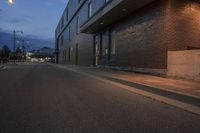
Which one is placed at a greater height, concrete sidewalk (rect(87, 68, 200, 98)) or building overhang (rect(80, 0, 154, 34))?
building overhang (rect(80, 0, 154, 34))

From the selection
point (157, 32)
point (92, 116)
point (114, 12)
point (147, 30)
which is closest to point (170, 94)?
point (92, 116)

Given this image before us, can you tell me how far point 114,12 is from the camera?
894 inches

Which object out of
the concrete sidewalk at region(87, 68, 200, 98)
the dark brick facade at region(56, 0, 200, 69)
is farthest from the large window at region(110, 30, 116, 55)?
the concrete sidewalk at region(87, 68, 200, 98)

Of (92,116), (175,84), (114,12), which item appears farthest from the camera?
(114,12)

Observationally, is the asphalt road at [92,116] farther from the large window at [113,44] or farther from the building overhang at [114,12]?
the large window at [113,44]

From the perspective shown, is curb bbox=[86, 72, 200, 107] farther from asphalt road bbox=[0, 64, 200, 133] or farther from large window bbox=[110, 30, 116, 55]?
large window bbox=[110, 30, 116, 55]

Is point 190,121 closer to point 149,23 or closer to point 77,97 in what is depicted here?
point 77,97

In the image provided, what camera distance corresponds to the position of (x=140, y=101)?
8.60 metres

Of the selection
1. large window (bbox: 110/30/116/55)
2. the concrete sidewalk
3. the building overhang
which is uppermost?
the building overhang

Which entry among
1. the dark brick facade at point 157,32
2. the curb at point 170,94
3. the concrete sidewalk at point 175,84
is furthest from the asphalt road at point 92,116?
the dark brick facade at point 157,32

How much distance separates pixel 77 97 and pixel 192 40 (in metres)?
11.7

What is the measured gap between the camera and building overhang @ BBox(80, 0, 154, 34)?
767 inches

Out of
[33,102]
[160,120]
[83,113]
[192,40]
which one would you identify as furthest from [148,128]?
[192,40]

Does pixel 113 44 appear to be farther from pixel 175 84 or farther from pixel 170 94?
pixel 170 94
